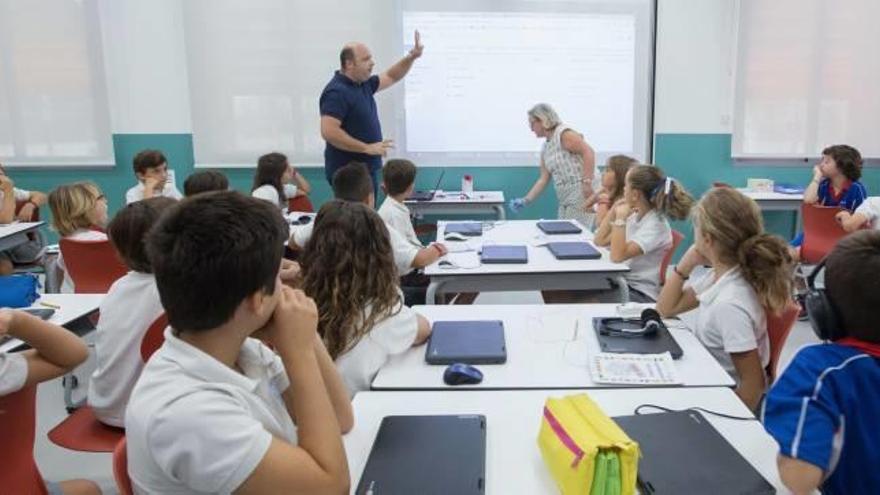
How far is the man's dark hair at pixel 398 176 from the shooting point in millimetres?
3482

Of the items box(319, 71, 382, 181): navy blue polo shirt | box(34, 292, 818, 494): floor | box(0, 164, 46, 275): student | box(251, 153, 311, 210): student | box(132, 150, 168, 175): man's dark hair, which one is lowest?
box(34, 292, 818, 494): floor

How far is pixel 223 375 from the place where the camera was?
3.41 feet

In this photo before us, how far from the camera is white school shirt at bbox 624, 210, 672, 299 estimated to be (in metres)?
3.14

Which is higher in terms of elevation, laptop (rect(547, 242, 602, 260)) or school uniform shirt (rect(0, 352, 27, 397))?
school uniform shirt (rect(0, 352, 27, 397))

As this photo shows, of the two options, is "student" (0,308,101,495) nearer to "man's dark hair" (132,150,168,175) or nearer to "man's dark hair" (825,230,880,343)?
"man's dark hair" (825,230,880,343)

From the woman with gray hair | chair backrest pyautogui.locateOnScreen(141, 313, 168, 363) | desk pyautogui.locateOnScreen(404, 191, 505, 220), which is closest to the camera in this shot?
chair backrest pyautogui.locateOnScreen(141, 313, 168, 363)

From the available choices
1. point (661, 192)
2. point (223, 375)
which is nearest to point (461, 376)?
point (223, 375)

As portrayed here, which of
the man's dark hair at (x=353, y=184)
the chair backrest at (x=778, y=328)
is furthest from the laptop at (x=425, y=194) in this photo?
the chair backrest at (x=778, y=328)

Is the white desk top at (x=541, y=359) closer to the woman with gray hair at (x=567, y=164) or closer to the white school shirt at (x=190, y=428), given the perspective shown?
the white school shirt at (x=190, y=428)

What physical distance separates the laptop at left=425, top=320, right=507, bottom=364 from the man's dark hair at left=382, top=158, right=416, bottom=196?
152cm

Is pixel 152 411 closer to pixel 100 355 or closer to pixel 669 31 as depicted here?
pixel 100 355

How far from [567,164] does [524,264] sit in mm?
2106

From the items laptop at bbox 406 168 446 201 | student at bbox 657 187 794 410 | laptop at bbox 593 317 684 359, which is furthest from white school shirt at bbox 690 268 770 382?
laptop at bbox 406 168 446 201

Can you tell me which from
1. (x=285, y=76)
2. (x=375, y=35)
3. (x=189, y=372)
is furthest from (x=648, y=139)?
(x=189, y=372)
